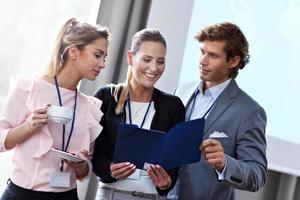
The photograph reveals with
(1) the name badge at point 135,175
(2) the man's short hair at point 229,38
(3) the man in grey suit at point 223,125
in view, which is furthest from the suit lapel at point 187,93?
(1) the name badge at point 135,175

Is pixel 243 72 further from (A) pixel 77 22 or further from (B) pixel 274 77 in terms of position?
(A) pixel 77 22

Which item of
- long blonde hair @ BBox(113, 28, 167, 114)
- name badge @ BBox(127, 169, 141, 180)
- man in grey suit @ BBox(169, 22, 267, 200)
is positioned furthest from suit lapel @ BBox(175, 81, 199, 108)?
name badge @ BBox(127, 169, 141, 180)

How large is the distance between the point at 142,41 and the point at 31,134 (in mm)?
575

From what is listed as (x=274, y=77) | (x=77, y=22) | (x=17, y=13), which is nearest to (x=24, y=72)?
(x=17, y=13)

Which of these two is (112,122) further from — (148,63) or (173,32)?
(173,32)

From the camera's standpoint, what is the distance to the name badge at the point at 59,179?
154 cm

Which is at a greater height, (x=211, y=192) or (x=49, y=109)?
(x=49, y=109)

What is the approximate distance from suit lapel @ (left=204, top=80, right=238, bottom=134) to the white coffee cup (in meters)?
0.61

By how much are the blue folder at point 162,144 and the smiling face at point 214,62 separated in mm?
497

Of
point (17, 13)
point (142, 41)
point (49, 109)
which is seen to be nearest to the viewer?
point (49, 109)

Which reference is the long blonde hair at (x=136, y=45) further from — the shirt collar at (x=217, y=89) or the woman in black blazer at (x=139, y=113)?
the shirt collar at (x=217, y=89)

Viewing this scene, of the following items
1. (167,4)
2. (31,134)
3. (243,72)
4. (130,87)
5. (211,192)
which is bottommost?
(211,192)

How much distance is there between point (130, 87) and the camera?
1.77m

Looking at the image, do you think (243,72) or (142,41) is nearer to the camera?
(142,41)
